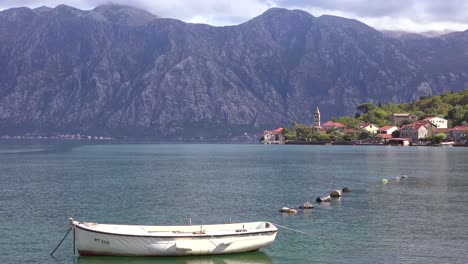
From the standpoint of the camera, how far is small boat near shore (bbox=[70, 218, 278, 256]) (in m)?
44.1

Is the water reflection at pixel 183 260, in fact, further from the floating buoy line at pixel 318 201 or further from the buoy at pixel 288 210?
the floating buoy line at pixel 318 201

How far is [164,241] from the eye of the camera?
44.1 m

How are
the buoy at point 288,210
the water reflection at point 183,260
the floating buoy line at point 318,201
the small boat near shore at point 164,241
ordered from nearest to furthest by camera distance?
the small boat near shore at point 164,241 < the water reflection at point 183,260 < the buoy at point 288,210 < the floating buoy line at point 318,201

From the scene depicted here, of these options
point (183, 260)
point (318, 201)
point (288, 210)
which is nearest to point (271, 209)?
point (288, 210)

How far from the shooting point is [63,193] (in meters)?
91.6

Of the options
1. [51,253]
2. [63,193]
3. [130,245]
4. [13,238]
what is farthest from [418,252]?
[63,193]

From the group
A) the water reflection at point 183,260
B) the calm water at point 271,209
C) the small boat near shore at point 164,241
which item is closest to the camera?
the small boat near shore at point 164,241

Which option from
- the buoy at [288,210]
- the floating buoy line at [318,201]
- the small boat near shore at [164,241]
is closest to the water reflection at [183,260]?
the small boat near shore at [164,241]

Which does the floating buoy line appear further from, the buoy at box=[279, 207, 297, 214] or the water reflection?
the water reflection

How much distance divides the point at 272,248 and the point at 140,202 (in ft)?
114

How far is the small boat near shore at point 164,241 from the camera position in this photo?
44062mm

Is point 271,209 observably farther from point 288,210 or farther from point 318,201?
point 318,201

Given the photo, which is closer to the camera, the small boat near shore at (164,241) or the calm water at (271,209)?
the small boat near shore at (164,241)

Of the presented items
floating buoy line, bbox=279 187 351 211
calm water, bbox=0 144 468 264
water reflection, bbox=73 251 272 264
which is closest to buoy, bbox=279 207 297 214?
floating buoy line, bbox=279 187 351 211
